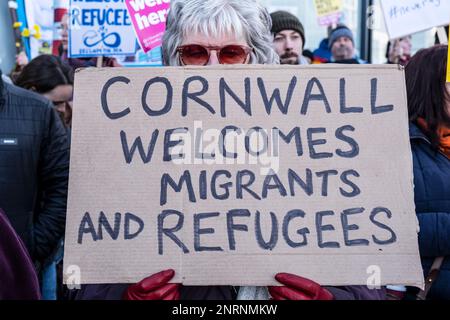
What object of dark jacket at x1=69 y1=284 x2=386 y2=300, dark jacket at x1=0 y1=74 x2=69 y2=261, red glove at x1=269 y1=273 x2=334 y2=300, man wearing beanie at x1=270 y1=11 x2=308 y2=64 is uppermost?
man wearing beanie at x1=270 y1=11 x2=308 y2=64

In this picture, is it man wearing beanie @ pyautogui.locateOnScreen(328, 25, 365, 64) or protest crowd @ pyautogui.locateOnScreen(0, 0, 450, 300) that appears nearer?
protest crowd @ pyautogui.locateOnScreen(0, 0, 450, 300)

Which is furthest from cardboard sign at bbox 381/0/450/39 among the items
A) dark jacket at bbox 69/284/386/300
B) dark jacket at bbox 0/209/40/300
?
dark jacket at bbox 0/209/40/300

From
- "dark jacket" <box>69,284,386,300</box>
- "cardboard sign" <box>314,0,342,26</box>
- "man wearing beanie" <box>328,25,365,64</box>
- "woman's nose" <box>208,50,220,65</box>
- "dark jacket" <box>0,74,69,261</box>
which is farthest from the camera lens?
"cardboard sign" <box>314,0,342,26</box>

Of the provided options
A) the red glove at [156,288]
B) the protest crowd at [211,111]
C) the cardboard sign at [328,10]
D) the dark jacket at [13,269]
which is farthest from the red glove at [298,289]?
the cardboard sign at [328,10]

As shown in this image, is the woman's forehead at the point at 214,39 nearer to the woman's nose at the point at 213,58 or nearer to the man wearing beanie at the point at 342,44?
the woman's nose at the point at 213,58

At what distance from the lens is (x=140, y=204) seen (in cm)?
188

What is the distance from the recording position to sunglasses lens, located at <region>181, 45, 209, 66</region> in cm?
226

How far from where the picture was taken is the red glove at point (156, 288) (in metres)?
1.82

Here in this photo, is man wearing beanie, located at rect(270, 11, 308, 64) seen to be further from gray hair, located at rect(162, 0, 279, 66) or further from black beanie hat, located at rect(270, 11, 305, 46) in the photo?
gray hair, located at rect(162, 0, 279, 66)

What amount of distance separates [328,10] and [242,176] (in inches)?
279

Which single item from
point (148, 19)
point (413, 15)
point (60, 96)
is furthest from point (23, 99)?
point (413, 15)

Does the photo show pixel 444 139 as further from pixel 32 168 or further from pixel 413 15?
pixel 32 168

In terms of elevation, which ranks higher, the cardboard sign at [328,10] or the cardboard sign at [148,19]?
the cardboard sign at [328,10]

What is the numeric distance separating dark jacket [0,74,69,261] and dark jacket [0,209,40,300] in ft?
4.33
